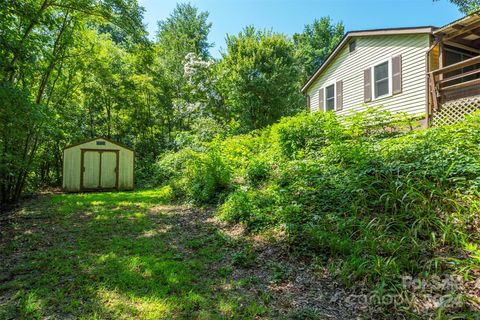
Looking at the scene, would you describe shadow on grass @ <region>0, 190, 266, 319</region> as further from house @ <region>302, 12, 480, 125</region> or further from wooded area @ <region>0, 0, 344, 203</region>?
wooded area @ <region>0, 0, 344, 203</region>

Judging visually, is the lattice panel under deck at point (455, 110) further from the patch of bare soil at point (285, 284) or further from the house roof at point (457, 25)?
the patch of bare soil at point (285, 284)

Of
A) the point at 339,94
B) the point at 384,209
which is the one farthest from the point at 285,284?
the point at 339,94

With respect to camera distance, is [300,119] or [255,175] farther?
[300,119]

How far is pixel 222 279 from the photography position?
2.90 metres

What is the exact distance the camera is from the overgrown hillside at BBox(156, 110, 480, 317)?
8.12ft

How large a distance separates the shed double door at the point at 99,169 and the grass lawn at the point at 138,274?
18.2 ft

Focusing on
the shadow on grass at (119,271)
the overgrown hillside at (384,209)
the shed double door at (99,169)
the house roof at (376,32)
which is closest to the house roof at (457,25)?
the house roof at (376,32)

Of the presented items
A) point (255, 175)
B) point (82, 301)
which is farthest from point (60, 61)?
Result: point (82, 301)

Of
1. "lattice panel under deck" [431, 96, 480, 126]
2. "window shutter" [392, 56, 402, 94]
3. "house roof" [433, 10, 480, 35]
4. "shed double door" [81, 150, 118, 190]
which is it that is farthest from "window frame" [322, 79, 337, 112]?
"shed double door" [81, 150, 118, 190]

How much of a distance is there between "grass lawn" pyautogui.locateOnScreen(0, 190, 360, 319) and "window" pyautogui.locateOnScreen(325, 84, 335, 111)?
898 cm

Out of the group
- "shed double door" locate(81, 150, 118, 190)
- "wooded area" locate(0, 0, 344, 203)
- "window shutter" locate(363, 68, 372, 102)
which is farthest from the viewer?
"wooded area" locate(0, 0, 344, 203)

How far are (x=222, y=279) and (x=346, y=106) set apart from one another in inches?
383

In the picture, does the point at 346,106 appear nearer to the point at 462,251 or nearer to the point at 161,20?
the point at 462,251

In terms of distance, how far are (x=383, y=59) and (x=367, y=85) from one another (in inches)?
38.4
